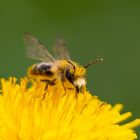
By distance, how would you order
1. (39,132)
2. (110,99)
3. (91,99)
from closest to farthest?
(39,132), (91,99), (110,99)


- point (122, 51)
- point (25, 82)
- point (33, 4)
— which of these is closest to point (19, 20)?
point (33, 4)

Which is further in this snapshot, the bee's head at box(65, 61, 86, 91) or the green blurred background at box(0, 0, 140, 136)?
the green blurred background at box(0, 0, 140, 136)

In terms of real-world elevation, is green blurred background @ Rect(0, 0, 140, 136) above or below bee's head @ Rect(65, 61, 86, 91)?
above

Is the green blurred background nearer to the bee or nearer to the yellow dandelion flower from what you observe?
the bee

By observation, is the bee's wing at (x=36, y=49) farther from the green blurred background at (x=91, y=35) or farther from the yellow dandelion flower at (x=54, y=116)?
the green blurred background at (x=91, y=35)

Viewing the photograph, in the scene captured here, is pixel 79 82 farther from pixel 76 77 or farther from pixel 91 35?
pixel 91 35

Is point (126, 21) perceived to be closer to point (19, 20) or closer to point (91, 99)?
point (19, 20)

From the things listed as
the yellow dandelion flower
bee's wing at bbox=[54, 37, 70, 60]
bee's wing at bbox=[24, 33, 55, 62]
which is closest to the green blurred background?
bee's wing at bbox=[54, 37, 70, 60]

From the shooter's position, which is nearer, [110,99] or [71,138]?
[71,138]
